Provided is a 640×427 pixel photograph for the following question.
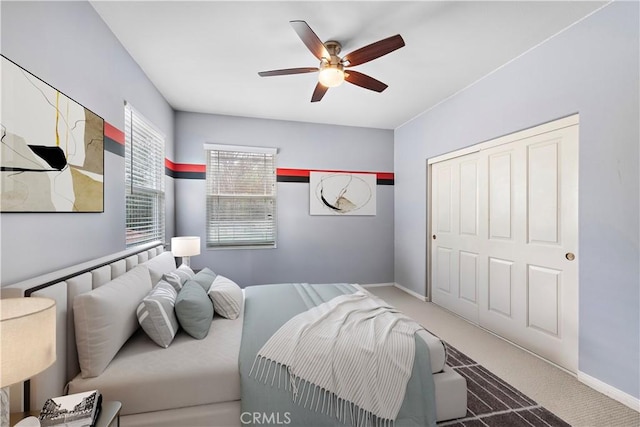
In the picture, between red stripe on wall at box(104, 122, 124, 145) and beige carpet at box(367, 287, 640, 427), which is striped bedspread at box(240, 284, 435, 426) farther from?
red stripe on wall at box(104, 122, 124, 145)

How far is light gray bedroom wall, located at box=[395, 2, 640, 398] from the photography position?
1813 millimetres

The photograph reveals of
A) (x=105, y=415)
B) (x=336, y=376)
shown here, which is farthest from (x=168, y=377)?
(x=336, y=376)

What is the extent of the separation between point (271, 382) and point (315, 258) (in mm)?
2950

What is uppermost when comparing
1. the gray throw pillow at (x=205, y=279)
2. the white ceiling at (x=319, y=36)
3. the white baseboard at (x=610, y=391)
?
the white ceiling at (x=319, y=36)

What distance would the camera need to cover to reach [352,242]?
15.0ft

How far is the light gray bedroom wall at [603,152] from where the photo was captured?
5.95 ft

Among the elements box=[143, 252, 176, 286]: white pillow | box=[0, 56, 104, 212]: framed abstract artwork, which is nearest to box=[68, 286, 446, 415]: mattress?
box=[143, 252, 176, 286]: white pillow

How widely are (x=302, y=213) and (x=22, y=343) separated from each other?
3.58 meters

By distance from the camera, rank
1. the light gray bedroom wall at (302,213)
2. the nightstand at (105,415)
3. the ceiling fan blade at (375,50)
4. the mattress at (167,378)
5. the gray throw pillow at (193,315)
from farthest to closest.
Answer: the light gray bedroom wall at (302,213) → the ceiling fan blade at (375,50) → the gray throw pillow at (193,315) → the mattress at (167,378) → the nightstand at (105,415)

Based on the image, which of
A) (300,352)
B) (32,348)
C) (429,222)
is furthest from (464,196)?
(32,348)

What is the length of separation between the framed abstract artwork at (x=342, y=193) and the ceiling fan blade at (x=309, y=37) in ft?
7.79

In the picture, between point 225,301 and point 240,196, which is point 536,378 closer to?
point 225,301

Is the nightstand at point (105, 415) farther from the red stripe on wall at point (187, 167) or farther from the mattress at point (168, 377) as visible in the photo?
the red stripe on wall at point (187, 167)

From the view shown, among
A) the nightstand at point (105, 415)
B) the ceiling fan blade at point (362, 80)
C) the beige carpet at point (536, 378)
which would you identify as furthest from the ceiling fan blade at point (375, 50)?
the beige carpet at point (536, 378)
